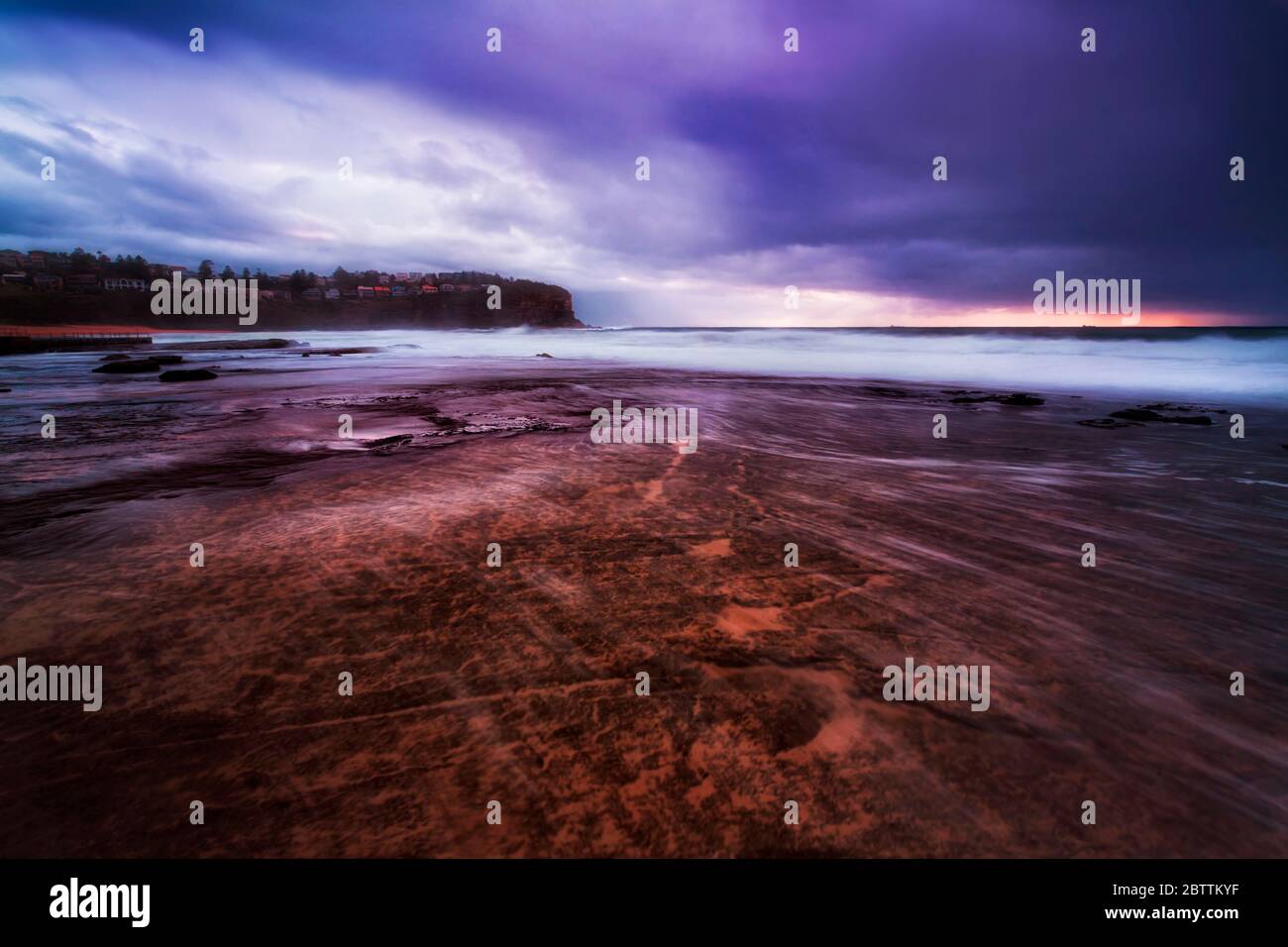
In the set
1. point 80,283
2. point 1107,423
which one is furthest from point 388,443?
point 80,283

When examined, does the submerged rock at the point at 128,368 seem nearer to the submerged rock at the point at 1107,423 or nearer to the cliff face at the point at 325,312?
the submerged rock at the point at 1107,423

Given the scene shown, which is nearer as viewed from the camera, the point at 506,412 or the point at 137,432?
the point at 137,432

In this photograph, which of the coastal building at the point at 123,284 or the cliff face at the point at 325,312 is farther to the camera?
the coastal building at the point at 123,284

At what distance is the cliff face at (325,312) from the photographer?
A: 2790 inches

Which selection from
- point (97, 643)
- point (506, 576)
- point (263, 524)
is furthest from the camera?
point (263, 524)

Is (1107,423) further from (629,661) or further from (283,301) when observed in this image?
(283,301)

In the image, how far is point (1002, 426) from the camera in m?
10.2

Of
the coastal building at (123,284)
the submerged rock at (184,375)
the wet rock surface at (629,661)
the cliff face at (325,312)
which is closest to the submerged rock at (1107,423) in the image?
the wet rock surface at (629,661)

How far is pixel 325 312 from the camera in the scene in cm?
9275

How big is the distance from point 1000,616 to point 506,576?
3062 mm
